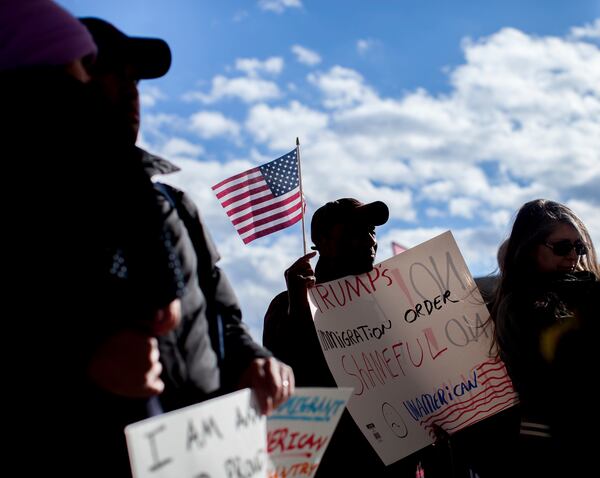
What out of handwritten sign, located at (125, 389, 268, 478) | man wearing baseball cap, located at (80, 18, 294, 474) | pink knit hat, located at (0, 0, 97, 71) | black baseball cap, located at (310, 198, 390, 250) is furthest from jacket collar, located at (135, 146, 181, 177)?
black baseball cap, located at (310, 198, 390, 250)

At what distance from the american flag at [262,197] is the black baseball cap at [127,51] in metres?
3.32

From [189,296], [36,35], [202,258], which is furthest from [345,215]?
[36,35]

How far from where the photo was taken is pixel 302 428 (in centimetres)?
220

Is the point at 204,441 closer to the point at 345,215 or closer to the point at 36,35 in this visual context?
the point at 36,35

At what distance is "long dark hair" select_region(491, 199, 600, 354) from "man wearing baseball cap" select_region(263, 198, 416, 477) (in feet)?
2.16

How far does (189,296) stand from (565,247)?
2617mm

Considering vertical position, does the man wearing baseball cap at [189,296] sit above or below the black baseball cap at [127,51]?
below

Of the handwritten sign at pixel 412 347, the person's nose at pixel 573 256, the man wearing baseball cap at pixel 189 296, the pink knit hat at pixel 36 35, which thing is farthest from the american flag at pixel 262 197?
the pink knit hat at pixel 36 35

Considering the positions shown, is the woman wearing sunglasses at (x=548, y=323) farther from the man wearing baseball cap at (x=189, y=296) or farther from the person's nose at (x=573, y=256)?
the man wearing baseball cap at (x=189, y=296)

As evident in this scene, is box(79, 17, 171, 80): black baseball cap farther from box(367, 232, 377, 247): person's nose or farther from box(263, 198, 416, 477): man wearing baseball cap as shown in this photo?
box(367, 232, 377, 247): person's nose

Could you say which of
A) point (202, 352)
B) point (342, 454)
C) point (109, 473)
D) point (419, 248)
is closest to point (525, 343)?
point (419, 248)

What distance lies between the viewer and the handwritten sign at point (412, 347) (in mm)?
3756

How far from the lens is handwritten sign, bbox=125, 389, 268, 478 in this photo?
1648 millimetres

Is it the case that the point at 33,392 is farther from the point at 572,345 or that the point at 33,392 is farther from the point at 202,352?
the point at 572,345
